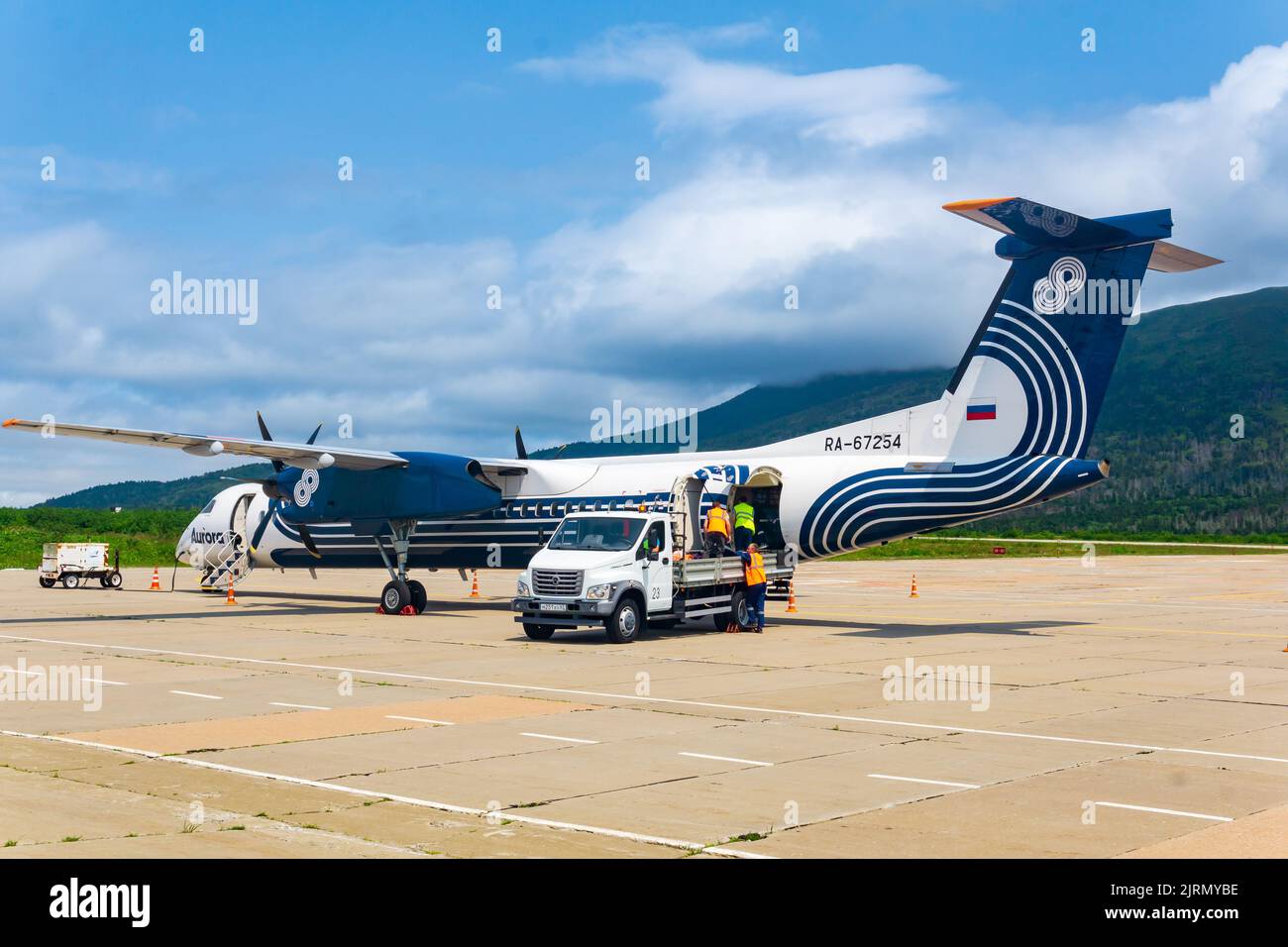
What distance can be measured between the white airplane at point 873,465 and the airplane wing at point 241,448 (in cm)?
6

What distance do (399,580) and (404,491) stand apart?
2.11 metres

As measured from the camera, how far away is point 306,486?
97.3ft

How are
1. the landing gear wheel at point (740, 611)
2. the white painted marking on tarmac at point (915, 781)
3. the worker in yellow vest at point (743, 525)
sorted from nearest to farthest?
1. the white painted marking on tarmac at point (915, 781)
2. the landing gear wheel at point (740, 611)
3. the worker in yellow vest at point (743, 525)

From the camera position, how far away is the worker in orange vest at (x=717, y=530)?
Answer: 77.7 feet

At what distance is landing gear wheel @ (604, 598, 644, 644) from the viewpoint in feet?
68.1

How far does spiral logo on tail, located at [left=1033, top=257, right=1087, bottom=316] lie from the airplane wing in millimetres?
14331

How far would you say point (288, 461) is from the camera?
1104 inches

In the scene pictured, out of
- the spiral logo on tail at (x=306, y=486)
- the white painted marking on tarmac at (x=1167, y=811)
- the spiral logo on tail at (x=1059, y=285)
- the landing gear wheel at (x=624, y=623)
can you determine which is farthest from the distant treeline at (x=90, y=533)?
the white painted marking on tarmac at (x=1167, y=811)

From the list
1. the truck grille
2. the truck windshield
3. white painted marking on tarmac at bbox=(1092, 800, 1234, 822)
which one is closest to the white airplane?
the truck windshield

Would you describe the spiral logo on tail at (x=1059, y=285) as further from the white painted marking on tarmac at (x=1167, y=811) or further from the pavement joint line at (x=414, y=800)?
the pavement joint line at (x=414, y=800)

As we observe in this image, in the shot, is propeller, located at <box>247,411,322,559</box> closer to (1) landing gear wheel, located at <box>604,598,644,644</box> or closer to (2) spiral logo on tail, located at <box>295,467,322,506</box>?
(2) spiral logo on tail, located at <box>295,467,322,506</box>
